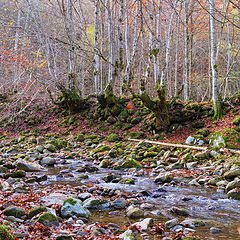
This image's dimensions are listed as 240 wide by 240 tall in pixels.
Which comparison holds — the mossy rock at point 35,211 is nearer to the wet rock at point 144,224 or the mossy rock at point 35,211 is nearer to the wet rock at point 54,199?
the wet rock at point 54,199

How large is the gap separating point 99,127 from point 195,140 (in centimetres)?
631

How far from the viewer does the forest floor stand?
3059 millimetres

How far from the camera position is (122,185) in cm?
550

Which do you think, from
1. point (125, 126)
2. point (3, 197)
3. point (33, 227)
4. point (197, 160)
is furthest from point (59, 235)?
point (125, 126)

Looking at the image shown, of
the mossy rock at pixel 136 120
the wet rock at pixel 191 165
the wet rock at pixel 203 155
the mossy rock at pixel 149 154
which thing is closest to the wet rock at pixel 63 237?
the wet rock at pixel 191 165

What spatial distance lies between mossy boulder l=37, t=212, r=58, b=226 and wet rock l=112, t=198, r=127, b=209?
117 cm

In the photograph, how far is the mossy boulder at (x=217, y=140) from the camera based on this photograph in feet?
25.9

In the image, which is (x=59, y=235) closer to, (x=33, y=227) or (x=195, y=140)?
(x=33, y=227)

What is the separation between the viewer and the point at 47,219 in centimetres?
309

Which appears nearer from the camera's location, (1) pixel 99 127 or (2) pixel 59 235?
(2) pixel 59 235

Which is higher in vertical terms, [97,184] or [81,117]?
[81,117]

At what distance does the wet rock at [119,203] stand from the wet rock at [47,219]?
1.17 metres

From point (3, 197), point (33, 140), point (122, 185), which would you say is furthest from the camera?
point (33, 140)

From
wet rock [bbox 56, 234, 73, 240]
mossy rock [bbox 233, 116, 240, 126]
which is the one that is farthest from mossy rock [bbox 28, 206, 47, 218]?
mossy rock [bbox 233, 116, 240, 126]
